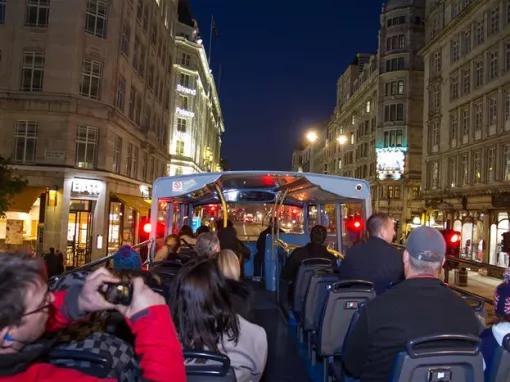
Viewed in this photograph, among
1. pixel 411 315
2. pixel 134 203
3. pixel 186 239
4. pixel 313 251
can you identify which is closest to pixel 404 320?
pixel 411 315

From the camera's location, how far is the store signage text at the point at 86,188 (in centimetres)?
2964

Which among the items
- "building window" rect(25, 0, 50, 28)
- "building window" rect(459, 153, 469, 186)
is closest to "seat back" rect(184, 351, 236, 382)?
"building window" rect(25, 0, 50, 28)

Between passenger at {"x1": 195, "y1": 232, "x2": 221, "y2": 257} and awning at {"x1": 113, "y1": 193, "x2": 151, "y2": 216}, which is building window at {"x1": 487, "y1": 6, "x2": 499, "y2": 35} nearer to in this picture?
awning at {"x1": 113, "y1": 193, "x2": 151, "y2": 216}

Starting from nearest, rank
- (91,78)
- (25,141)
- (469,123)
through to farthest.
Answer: (25,141), (91,78), (469,123)

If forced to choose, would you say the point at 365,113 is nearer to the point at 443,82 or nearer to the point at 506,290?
the point at 443,82

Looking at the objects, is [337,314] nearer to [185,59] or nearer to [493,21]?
[493,21]

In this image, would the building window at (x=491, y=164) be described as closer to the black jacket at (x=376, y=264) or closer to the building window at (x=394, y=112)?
the building window at (x=394, y=112)

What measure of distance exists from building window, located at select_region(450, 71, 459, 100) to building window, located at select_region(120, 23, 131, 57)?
92.7 feet

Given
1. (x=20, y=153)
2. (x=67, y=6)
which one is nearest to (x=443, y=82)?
(x=67, y=6)

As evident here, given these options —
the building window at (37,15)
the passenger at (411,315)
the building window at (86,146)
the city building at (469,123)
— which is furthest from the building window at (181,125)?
the passenger at (411,315)

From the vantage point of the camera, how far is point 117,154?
34312 mm

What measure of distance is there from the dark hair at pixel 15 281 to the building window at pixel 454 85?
4806 centimetres

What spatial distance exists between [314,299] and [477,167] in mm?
38224

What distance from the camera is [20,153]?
28.9 m
